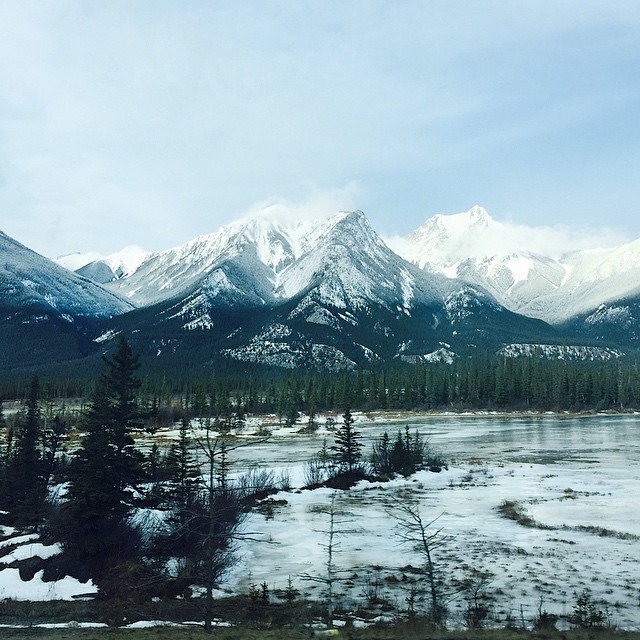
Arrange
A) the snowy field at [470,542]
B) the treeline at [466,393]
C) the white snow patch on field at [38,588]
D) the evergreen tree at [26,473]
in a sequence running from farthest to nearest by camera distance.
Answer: the treeline at [466,393]
the evergreen tree at [26,473]
the white snow patch on field at [38,588]
the snowy field at [470,542]

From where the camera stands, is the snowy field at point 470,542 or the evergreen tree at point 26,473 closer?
the snowy field at point 470,542

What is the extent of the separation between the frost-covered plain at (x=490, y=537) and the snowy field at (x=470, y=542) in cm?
7

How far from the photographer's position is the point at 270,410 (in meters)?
164

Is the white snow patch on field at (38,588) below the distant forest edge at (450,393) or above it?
below

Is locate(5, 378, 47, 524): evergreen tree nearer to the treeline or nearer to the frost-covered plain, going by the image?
the frost-covered plain

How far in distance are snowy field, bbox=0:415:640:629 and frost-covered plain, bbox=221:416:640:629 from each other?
7 cm

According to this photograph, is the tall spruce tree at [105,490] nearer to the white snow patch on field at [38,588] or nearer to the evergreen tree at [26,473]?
the white snow patch on field at [38,588]

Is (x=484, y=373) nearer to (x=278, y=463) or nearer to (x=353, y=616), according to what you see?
(x=278, y=463)

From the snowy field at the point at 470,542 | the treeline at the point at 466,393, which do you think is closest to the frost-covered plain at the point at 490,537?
the snowy field at the point at 470,542

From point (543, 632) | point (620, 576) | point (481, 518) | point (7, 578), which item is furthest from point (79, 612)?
point (481, 518)

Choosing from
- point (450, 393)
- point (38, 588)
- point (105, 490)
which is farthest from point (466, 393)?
point (38, 588)

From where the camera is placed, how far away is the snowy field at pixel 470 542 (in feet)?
72.4

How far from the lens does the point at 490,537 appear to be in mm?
30812

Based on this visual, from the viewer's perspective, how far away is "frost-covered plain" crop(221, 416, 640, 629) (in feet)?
72.9
